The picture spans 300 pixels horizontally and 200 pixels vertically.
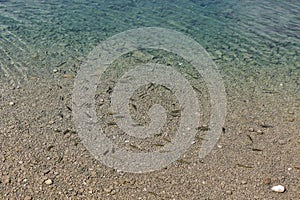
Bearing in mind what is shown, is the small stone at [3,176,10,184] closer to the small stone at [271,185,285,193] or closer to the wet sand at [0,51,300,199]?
the wet sand at [0,51,300,199]

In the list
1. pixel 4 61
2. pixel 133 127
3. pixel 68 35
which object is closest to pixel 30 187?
pixel 133 127

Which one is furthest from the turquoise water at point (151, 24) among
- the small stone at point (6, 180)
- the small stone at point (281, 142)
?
the small stone at point (6, 180)

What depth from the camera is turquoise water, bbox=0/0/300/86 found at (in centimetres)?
1223

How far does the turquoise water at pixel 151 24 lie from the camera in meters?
12.2

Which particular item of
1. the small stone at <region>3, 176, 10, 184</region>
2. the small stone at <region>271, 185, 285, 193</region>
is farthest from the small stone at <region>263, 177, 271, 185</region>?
the small stone at <region>3, 176, 10, 184</region>

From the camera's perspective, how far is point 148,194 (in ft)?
22.7

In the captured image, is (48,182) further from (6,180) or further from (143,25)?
(143,25)

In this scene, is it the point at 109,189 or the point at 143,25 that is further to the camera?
the point at 143,25

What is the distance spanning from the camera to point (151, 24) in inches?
615

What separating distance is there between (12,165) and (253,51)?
9125mm

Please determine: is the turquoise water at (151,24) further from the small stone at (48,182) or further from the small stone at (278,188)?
the small stone at (278,188)

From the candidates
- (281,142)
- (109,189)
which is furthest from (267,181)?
(109,189)

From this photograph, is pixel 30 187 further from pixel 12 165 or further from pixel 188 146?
pixel 188 146

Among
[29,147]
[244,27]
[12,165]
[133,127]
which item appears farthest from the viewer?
[244,27]
